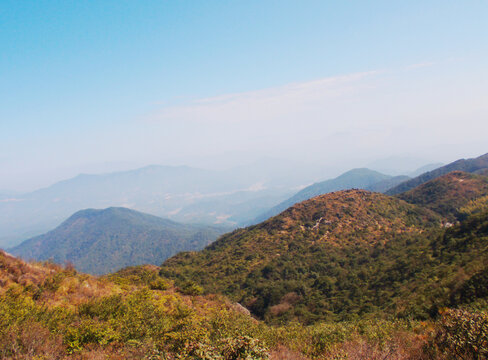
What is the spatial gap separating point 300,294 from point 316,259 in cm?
1372

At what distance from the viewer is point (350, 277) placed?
45844 millimetres

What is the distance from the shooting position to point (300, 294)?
4416 cm

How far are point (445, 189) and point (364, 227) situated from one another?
48.3 meters

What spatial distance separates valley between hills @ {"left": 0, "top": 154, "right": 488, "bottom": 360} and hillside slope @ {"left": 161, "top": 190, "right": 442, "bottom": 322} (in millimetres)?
306

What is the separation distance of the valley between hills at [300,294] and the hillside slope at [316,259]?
31cm

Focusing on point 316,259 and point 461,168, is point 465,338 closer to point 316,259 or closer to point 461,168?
point 316,259

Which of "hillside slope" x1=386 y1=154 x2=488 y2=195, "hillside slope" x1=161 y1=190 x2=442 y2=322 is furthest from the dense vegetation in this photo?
"hillside slope" x1=386 y1=154 x2=488 y2=195

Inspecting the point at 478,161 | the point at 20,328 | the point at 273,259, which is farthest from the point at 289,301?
the point at 478,161

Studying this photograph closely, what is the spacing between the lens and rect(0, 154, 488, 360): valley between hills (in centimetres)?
767

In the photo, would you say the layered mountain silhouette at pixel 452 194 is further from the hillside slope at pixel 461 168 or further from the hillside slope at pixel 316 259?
the hillside slope at pixel 461 168

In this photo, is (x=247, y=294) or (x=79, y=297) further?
(x=247, y=294)

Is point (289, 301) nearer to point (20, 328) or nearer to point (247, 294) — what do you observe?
point (247, 294)

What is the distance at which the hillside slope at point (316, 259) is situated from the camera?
3897 cm

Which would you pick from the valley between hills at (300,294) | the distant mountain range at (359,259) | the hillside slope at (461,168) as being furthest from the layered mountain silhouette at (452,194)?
the hillside slope at (461,168)
